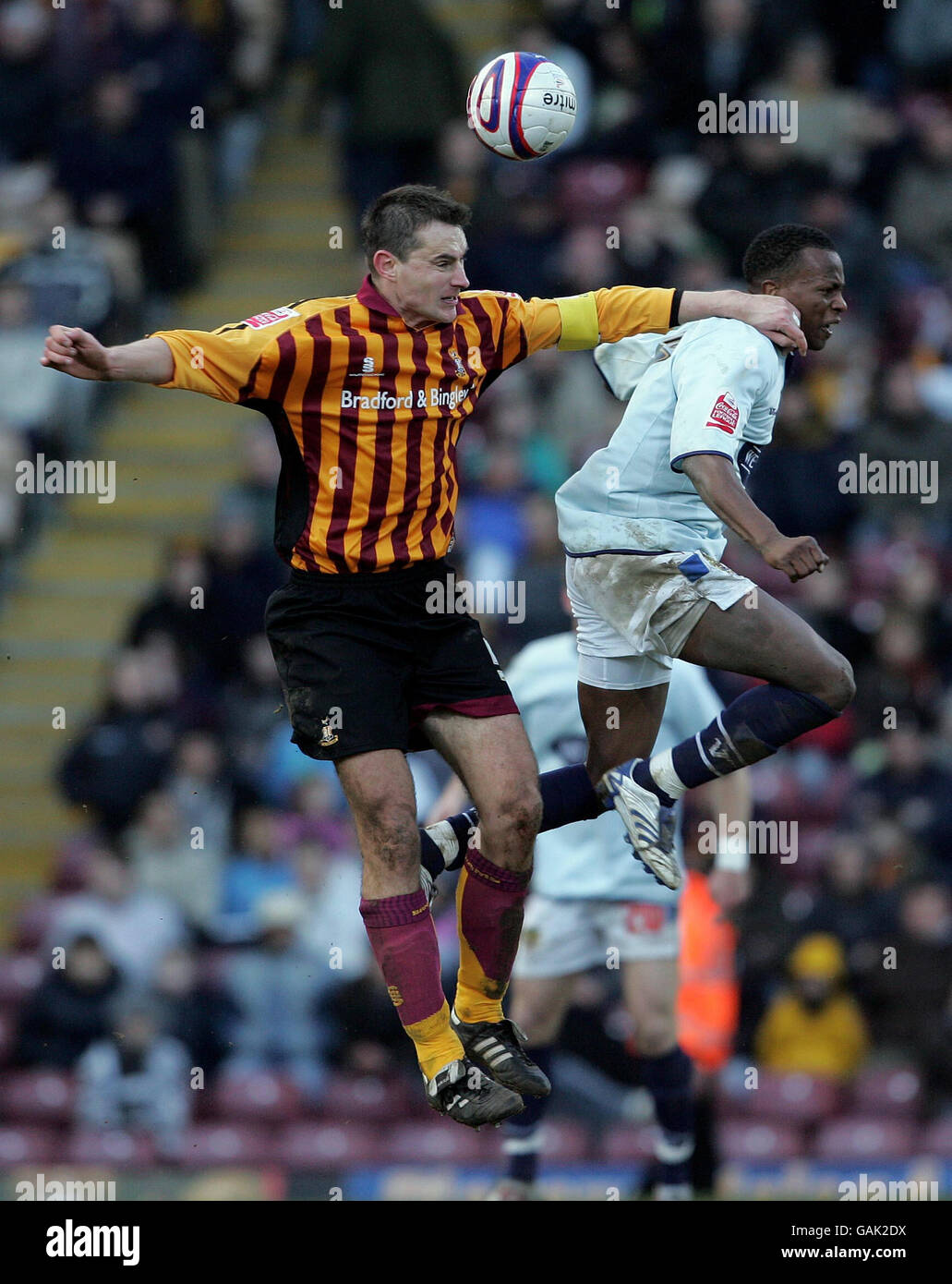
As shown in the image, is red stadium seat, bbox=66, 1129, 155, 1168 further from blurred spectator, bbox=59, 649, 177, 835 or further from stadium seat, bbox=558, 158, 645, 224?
stadium seat, bbox=558, 158, 645, 224

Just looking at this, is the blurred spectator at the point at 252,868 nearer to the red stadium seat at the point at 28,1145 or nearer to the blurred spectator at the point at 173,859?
the blurred spectator at the point at 173,859

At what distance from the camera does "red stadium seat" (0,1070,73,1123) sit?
10.4 metres

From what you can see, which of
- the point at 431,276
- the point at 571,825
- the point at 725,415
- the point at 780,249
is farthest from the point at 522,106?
the point at 571,825

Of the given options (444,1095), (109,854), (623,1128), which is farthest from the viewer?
(109,854)

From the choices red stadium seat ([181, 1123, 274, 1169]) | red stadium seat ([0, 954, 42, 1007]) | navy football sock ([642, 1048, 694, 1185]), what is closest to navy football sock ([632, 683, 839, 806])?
navy football sock ([642, 1048, 694, 1185])

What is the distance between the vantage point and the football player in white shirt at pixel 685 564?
6297 millimetres

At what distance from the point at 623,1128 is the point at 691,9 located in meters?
6.59

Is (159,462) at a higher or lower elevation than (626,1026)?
higher

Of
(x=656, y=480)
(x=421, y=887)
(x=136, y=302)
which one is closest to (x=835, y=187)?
(x=136, y=302)

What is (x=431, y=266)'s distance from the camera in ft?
20.5

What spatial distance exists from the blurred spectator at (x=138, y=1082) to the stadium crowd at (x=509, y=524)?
2cm

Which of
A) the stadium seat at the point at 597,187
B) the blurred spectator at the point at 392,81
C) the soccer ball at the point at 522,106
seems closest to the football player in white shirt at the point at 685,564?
the soccer ball at the point at 522,106

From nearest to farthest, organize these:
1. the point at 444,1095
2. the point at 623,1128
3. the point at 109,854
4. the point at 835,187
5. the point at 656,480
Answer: the point at 444,1095, the point at 656,480, the point at 623,1128, the point at 109,854, the point at 835,187

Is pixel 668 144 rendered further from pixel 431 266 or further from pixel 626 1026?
pixel 431 266
